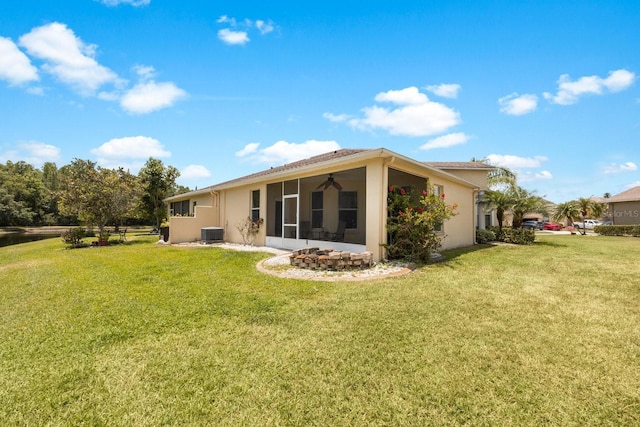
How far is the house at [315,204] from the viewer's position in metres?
9.91

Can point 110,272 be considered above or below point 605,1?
below

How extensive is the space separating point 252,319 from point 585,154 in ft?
75.6

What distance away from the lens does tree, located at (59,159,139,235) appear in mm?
14258

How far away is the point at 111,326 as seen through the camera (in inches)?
148

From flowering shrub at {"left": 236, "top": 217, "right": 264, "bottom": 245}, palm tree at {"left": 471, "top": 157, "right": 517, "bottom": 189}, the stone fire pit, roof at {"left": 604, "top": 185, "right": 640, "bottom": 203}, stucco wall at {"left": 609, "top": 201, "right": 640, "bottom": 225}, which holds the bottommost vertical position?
the stone fire pit

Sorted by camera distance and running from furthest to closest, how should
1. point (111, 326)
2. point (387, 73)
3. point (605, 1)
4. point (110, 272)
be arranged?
point (387, 73)
point (605, 1)
point (110, 272)
point (111, 326)

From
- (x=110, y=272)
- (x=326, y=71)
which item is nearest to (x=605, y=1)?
(x=326, y=71)

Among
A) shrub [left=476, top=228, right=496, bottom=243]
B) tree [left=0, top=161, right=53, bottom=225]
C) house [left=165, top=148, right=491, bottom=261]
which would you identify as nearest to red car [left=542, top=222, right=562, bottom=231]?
shrub [left=476, top=228, right=496, bottom=243]

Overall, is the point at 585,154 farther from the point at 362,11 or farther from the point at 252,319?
the point at 252,319

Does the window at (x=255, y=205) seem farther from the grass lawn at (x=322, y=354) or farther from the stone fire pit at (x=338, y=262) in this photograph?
the grass lawn at (x=322, y=354)

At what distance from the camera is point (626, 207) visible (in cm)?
2477

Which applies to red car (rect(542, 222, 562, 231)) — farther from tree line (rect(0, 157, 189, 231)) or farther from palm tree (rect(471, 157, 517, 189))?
tree line (rect(0, 157, 189, 231))

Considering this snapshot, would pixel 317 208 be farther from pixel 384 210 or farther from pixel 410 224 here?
pixel 410 224

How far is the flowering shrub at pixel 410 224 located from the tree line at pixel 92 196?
14552mm
